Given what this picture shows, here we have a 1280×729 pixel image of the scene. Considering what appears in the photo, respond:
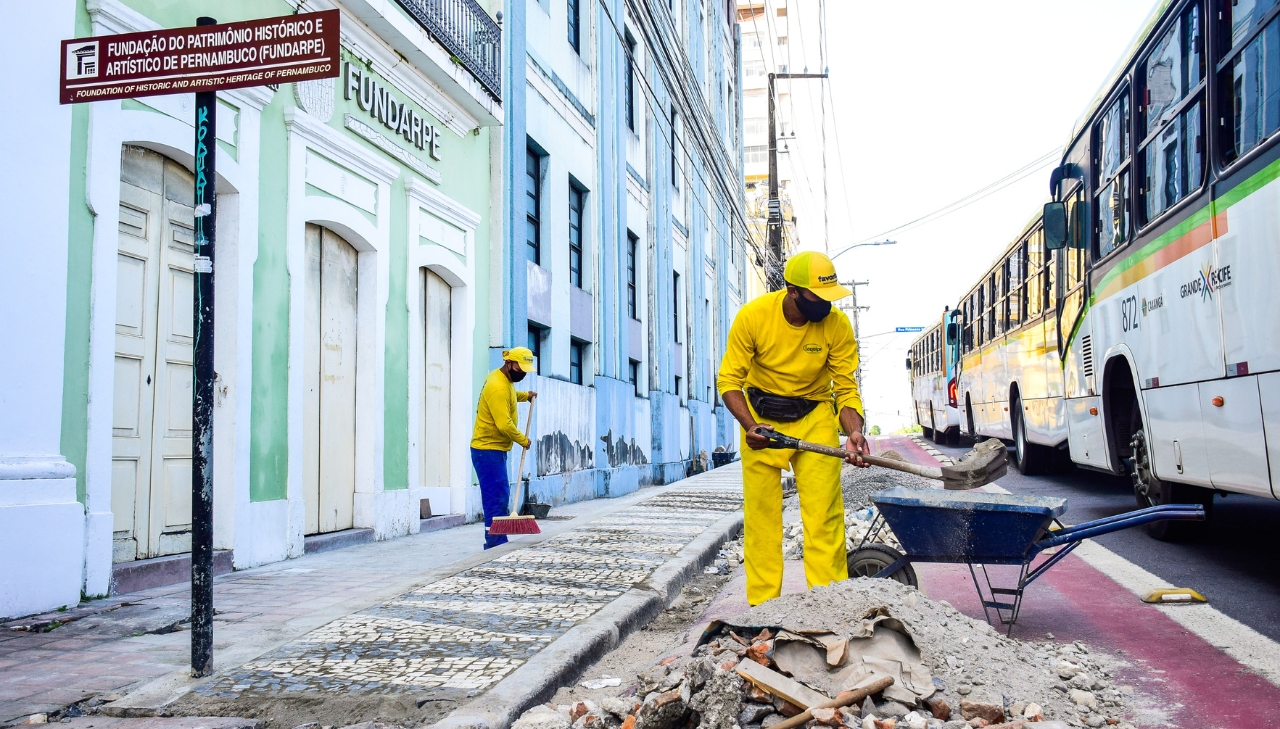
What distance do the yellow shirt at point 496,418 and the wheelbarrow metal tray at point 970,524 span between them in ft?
13.4

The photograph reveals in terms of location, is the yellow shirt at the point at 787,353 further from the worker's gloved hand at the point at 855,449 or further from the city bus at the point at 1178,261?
the city bus at the point at 1178,261

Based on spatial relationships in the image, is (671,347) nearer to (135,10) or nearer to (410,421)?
(410,421)

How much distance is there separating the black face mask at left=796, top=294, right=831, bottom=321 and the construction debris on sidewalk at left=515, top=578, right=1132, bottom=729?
4.47ft

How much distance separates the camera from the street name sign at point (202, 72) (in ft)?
13.4

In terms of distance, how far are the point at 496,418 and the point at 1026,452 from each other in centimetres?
930

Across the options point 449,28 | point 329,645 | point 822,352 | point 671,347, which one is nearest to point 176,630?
point 329,645

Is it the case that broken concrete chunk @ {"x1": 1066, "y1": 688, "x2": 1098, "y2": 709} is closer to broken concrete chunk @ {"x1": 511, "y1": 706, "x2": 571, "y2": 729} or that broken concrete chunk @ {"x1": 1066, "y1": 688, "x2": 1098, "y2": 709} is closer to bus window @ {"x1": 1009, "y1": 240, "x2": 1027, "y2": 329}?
broken concrete chunk @ {"x1": 511, "y1": 706, "x2": 571, "y2": 729}

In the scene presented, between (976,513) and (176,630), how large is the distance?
13.6 feet

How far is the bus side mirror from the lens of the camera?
938 cm

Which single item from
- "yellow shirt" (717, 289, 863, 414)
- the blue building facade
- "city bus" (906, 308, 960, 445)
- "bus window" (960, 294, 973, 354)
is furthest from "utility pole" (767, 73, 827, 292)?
"yellow shirt" (717, 289, 863, 414)

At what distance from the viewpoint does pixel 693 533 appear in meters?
9.21

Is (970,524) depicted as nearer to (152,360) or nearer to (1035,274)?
(152,360)

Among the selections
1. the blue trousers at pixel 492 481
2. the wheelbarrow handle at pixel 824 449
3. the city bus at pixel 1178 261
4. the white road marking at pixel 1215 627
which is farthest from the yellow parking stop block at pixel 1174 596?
the blue trousers at pixel 492 481

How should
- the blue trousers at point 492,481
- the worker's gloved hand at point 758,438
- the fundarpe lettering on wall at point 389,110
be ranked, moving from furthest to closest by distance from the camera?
the fundarpe lettering on wall at point 389,110 < the blue trousers at point 492,481 < the worker's gloved hand at point 758,438
